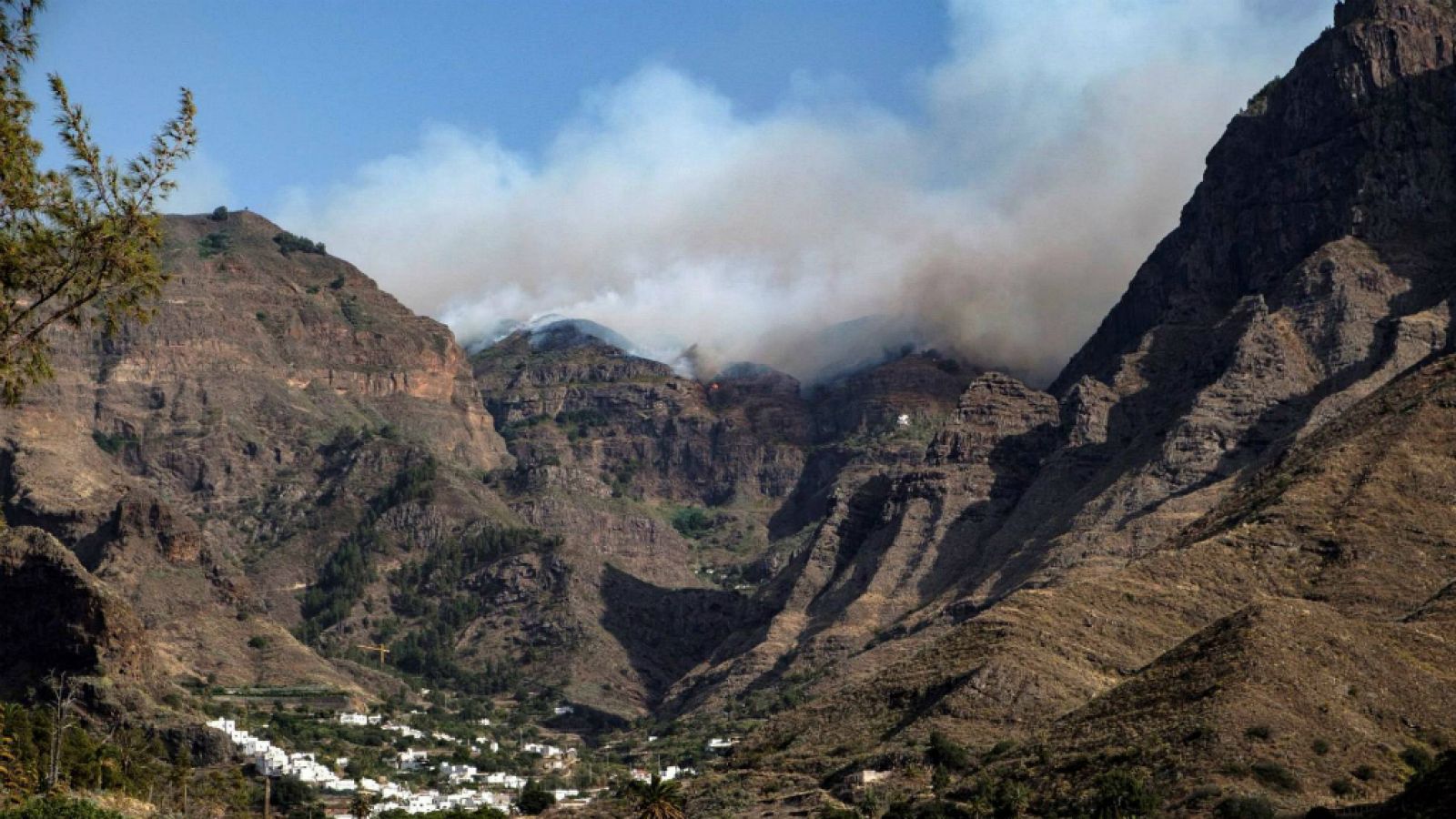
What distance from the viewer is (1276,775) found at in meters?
112

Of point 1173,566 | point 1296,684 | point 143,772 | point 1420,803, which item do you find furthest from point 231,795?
point 1420,803

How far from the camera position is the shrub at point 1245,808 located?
341 feet

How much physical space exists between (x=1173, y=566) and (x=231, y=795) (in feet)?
234

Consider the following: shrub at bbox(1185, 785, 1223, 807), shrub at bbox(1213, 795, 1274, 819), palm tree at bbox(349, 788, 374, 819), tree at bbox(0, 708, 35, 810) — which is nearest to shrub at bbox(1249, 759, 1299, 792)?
shrub at bbox(1185, 785, 1223, 807)

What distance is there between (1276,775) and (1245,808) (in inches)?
286

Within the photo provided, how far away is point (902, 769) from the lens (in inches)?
5536

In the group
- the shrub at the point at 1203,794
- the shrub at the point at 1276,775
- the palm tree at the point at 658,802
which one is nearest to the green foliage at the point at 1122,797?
the shrub at the point at 1203,794

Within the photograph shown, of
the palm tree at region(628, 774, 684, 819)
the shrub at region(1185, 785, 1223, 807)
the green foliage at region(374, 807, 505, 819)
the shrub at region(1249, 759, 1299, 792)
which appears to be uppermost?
the green foliage at region(374, 807, 505, 819)

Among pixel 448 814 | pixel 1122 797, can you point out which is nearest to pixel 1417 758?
pixel 1122 797

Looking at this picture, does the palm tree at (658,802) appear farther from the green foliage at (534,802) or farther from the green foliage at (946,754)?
the green foliage at (534,802)

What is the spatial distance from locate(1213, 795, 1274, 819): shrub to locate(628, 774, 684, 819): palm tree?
4370 cm

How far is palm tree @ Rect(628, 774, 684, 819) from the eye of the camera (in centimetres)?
14225

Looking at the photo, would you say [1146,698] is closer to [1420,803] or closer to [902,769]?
[902,769]

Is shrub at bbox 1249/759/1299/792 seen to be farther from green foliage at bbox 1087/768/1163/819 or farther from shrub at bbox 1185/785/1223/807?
green foliage at bbox 1087/768/1163/819
